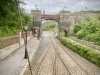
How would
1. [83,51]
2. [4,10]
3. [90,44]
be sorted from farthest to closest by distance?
[90,44]
[83,51]
[4,10]

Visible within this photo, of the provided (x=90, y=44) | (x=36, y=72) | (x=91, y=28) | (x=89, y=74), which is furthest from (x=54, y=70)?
(x=91, y=28)

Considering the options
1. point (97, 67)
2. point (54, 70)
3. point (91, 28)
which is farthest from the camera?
point (91, 28)

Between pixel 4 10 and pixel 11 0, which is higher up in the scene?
pixel 11 0

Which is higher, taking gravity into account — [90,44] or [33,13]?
[33,13]

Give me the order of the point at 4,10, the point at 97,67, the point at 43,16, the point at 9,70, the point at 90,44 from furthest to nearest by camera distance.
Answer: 1. the point at 43,16
2. the point at 90,44
3. the point at 97,67
4. the point at 9,70
5. the point at 4,10

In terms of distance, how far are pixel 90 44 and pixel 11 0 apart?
55.7 ft

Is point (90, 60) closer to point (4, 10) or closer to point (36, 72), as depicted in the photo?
point (36, 72)

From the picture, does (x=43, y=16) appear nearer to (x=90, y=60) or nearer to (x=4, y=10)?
(x=90, y=60)

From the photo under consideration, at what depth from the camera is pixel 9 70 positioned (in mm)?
12703

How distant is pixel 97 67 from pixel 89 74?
2.84 m

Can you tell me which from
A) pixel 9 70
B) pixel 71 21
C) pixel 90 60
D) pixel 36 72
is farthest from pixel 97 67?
pixel 71 21

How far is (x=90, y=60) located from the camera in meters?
18.1

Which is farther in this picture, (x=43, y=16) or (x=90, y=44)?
(x=43, y=16)

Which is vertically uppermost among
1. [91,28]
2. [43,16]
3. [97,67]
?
[43,16]
